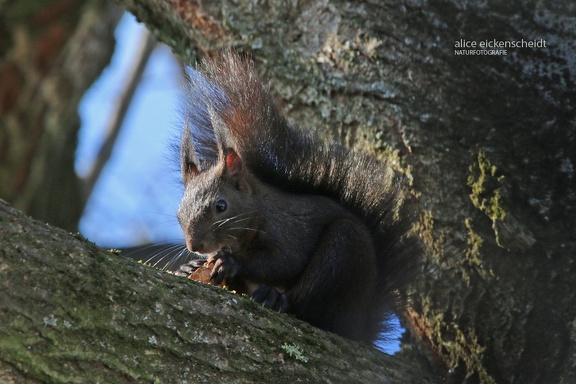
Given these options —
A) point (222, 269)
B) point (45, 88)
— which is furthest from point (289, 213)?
point (45, 88)

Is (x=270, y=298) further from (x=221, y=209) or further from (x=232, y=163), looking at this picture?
Result: (x=232, y=163)

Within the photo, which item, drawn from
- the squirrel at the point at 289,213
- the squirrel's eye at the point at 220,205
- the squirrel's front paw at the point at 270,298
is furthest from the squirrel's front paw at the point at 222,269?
the squirrel's eye at the point at 220,205

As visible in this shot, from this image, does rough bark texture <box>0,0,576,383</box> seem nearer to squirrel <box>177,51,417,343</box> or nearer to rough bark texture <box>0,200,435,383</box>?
squirrel <box>177,51,417,343</box>

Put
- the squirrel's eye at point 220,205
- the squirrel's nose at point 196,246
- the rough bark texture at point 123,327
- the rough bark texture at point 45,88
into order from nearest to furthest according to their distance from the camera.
Result: the rough bark texture at point 123,327, the squirrel's nose at point 196,246, the squirrel's eye at point 220,205, the rough bark texture at point 45,88

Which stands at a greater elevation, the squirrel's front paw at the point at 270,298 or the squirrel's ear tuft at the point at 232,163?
the squirrel's ear tuft at the point at 232,163

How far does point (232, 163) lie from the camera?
3516mm

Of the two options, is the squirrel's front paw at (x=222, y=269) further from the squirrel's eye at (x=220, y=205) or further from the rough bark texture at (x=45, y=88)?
the rough bark texture at (x=45, y=88)

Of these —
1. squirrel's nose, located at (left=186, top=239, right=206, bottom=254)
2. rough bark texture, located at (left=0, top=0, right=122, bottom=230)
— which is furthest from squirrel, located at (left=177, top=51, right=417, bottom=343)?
rough bark texture, located at (left=0, top=0, right=122, bottom=230)

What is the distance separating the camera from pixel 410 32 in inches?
126

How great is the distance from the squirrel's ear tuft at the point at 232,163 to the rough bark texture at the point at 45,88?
241 cm

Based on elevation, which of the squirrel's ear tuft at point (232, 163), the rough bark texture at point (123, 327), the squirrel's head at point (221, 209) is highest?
the squirrel's ear tuft at point (232, 163)

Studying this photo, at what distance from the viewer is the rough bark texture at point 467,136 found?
3002 mm

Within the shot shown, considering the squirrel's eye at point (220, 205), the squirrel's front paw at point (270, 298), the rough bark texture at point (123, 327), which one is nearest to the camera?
the rough bark texture at point (123, 327)

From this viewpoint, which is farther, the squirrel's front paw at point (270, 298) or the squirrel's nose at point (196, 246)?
the squirrel's nose at point (196, 246)
